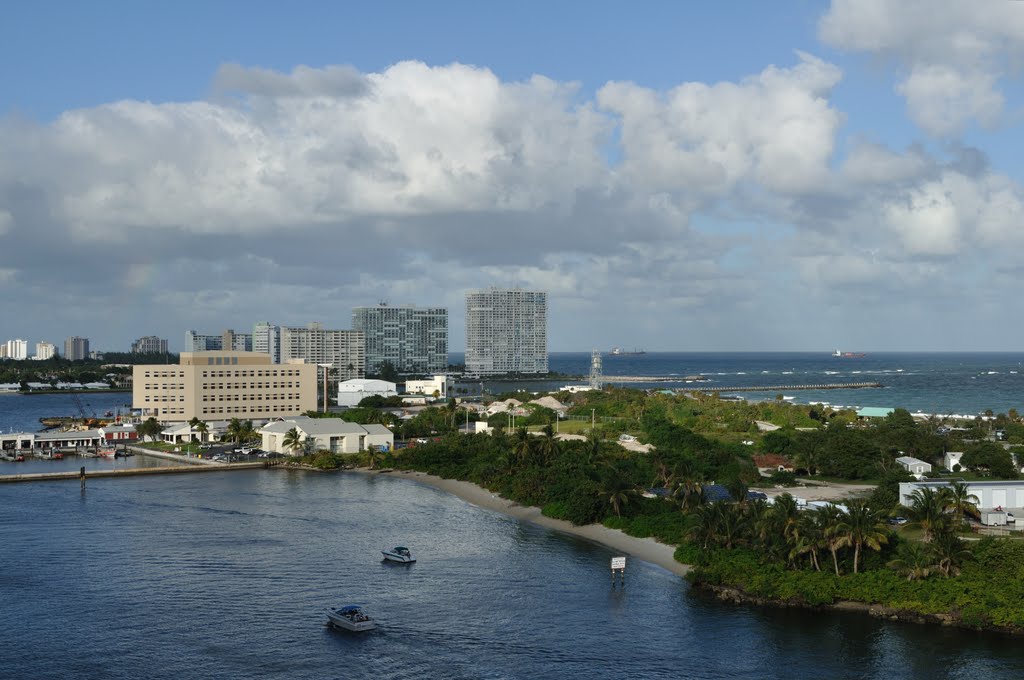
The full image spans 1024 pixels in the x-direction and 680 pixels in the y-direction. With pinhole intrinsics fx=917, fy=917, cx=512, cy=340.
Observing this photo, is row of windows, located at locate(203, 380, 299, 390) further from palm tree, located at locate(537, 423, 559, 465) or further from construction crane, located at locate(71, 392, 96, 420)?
palm tree, located at locate(537, 423, 559, 465)

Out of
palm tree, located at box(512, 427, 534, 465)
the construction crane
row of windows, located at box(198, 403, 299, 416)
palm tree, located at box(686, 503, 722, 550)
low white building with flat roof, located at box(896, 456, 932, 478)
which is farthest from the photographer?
the construction crane

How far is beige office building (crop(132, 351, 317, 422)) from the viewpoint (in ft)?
310

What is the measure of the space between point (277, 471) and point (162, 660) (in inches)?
1662

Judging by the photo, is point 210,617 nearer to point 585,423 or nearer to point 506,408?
point 585,423

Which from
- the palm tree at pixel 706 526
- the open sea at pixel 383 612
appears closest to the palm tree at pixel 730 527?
the palm tree at pixel 706 526

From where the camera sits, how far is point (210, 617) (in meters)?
30.6

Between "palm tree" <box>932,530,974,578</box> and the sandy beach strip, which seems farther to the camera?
the sandy beach strip

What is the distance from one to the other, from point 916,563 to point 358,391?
10872cm

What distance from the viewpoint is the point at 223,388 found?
3789 inches

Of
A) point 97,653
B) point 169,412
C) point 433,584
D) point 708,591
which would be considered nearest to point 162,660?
point 97,653

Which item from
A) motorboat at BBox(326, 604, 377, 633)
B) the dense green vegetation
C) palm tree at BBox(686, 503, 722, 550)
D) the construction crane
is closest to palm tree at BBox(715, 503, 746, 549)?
the dense green vegetation

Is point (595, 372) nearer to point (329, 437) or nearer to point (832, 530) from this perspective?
point (329, 437)

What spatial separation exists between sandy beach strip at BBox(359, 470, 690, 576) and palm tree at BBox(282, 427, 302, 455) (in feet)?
45.3

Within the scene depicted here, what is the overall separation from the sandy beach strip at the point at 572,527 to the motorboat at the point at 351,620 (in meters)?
13.2
